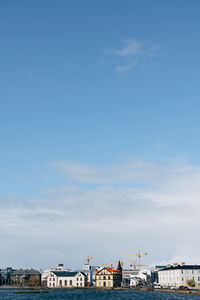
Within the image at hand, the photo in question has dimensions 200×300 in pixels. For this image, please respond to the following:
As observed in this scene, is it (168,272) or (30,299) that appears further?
(168,272)

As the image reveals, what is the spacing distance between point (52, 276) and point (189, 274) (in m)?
73.4

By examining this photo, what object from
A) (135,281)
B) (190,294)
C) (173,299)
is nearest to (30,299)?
(173,299)

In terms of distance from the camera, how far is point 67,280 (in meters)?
183

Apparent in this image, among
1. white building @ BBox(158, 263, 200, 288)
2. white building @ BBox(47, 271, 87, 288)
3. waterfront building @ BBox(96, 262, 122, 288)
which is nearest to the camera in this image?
white building @ BBox(158, 263, 200, 288)

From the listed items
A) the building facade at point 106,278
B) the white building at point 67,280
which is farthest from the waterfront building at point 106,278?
the white building at point 67,280

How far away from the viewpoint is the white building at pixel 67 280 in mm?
182375

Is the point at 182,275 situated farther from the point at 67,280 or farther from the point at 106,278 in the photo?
the point at 67,280

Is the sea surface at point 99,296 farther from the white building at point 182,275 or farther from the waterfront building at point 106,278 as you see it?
the waterfront building at point 106,278

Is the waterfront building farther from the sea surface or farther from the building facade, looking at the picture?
the sea surface

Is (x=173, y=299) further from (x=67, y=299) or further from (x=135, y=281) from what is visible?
(x=135, y=281)

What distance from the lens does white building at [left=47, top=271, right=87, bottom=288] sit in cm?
18238

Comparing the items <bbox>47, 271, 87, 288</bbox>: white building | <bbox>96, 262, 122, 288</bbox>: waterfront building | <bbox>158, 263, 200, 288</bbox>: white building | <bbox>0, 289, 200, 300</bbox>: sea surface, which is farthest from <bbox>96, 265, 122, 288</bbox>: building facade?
<bbox>0, 289, 200, 300</bbox>: sea surface

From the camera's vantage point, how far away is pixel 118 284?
619 feet

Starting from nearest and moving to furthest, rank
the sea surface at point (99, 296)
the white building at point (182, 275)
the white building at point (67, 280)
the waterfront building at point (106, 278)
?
the sea surface at point (99, 296), the white building at point (182, 275), the waterfront building at point (106, 278), the white building at point (67, 280)
